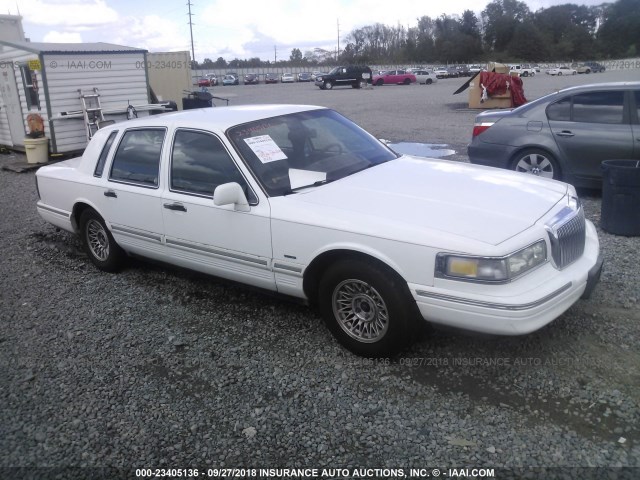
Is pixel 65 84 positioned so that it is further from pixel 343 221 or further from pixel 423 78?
pixel 423 78

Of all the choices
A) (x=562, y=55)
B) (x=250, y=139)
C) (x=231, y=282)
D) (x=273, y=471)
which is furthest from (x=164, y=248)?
(x=562, y=55)

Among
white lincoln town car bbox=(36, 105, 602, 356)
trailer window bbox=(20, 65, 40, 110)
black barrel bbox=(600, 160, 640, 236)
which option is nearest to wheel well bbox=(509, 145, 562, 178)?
black barrel bbox=(600, 160, 640, 236)

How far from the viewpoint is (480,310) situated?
3.16 m

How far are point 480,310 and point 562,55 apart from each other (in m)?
106

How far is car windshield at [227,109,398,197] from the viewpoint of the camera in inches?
165

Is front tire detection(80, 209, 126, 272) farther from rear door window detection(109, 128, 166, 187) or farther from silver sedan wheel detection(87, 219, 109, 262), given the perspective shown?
rear door window detection(109, 128, 166, 187)

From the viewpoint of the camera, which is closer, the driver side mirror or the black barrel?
the driver side mirror

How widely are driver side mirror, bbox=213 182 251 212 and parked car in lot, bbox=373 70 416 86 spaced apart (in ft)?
161

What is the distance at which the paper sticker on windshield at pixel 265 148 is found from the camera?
4.23m

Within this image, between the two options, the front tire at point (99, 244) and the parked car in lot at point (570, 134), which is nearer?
the front tire at point (99, 244)

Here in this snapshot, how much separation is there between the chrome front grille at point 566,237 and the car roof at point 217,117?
7.79ft

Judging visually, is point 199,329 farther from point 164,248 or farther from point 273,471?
point 273,471

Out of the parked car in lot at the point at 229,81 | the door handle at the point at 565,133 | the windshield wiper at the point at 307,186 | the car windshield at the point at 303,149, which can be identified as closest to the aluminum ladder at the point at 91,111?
the car windshield at the point at 303,149

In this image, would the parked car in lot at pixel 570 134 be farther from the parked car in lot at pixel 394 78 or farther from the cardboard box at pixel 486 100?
the parked car in lot at pixel 394 78
